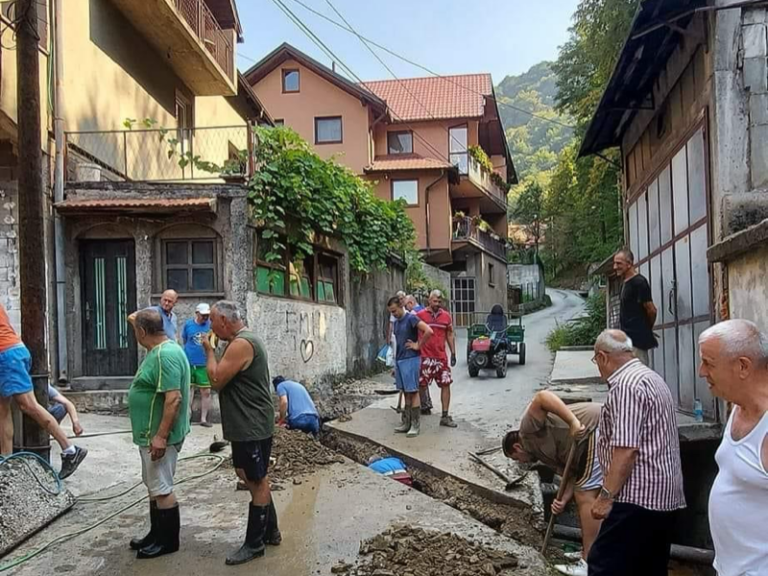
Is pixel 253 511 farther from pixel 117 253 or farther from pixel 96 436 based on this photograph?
pixel 117 253

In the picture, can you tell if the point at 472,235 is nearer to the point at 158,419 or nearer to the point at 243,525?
the point at 243,525

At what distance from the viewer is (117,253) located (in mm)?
9711

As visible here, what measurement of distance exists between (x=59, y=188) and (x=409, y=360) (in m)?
5.79

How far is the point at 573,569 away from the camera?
4.30m

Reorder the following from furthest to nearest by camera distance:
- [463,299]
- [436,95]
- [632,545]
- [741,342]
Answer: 1. [436,95]
2. [463,299]
3. [632,545]
4. [741,342]

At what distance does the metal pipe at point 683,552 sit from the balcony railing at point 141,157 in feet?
23.2

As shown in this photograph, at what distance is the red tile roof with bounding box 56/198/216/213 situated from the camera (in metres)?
9.10

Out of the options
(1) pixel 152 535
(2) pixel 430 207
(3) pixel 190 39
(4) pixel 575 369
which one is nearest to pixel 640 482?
(1) pixel 152 535

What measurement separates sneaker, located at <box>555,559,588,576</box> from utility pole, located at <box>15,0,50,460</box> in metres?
4.50

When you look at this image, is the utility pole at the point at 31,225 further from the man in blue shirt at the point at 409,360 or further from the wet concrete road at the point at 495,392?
the wet concrete road at the point at 495,392

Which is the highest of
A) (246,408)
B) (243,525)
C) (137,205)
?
(137,205)

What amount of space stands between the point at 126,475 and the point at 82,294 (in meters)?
4.19

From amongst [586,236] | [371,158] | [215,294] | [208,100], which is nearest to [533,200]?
[586,236]

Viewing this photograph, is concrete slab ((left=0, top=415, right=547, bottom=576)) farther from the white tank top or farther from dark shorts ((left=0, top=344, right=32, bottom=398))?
the white tank top
